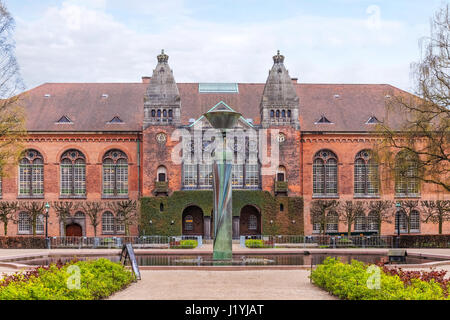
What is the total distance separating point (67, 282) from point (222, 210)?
419 inches

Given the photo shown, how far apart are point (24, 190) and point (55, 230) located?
13.9ft

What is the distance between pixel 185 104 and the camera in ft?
162

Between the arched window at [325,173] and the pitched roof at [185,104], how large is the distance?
2.28 meters

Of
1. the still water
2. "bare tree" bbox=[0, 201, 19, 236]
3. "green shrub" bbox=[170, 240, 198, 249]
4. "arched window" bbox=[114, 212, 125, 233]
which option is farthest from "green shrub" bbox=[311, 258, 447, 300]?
"bare tree" bbox=[0, 201, 19, 236]

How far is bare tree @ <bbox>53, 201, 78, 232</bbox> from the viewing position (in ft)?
142

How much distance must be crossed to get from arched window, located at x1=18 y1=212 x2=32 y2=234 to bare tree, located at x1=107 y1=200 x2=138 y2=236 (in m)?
6.79

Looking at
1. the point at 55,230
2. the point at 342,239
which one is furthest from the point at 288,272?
the point at 55,230

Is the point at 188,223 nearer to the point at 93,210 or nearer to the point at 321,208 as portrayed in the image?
the point at 93,210

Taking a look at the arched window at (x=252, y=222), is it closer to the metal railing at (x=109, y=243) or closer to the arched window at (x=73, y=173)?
the metal railing at (x=109, y=243)

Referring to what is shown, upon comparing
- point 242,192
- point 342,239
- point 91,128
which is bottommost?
point 342,239

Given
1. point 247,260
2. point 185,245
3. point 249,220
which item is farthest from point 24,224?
point 247,260

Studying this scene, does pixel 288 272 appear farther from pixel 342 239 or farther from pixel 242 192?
pixel 242 192

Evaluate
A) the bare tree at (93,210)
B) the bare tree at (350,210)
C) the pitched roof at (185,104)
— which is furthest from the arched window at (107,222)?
the bare tree at (350,210)
